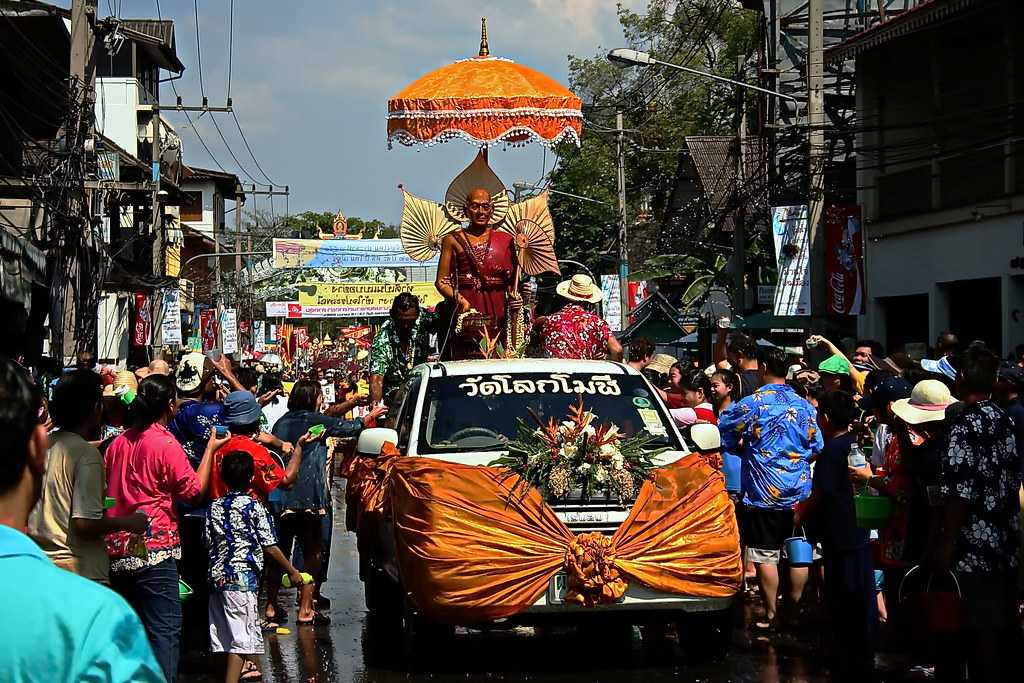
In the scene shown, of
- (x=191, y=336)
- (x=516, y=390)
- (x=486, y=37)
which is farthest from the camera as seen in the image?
(x=191, y=336)

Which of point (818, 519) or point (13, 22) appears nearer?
point (818, 519)

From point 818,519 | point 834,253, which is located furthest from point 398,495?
point 834,253

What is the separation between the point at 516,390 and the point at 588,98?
5150 cm

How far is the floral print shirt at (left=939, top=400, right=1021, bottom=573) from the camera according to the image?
21.9 feet

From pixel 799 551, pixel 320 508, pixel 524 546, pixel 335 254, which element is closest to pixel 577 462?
pixel 524 546

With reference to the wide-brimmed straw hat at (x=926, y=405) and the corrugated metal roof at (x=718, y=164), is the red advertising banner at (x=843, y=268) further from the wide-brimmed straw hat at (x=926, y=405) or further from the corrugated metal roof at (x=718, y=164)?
the corrugated metal roof at (x=718, y=164)

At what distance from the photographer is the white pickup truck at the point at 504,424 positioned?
8.50 metres

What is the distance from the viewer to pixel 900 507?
784 cm

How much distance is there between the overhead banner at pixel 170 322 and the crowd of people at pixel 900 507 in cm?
2924

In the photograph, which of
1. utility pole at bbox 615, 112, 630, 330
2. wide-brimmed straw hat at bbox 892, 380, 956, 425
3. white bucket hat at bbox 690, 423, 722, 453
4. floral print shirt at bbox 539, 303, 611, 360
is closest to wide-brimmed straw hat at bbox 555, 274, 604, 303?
floral print shirt at bbox 539, 303, 611, 360

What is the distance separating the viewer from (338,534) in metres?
17.0

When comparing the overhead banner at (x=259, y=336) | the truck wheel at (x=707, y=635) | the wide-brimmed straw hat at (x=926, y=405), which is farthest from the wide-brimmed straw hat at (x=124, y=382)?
the overhead banner at (x=259, y=336)

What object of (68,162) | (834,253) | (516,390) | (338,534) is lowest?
(338,534)

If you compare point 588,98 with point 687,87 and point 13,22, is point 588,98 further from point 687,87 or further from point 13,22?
point 13,22
